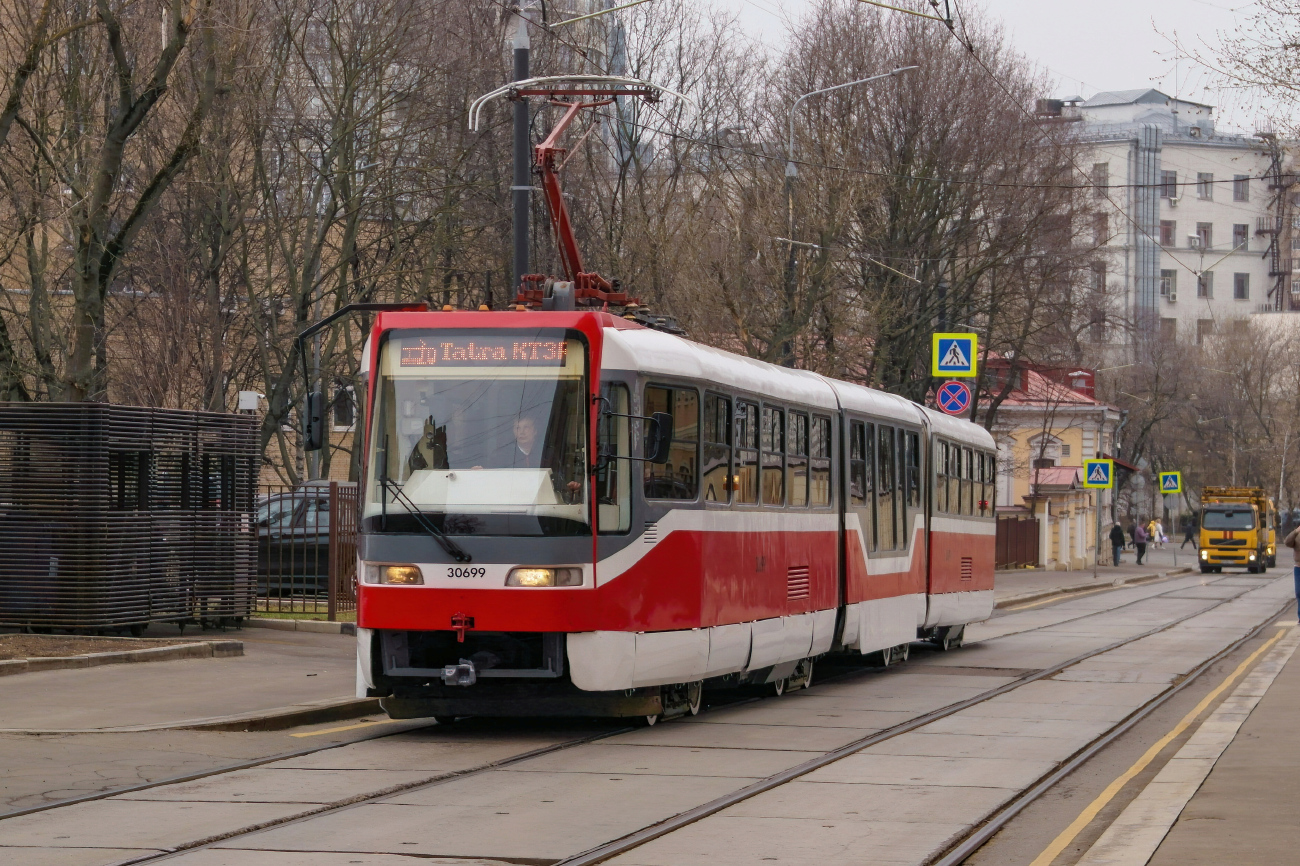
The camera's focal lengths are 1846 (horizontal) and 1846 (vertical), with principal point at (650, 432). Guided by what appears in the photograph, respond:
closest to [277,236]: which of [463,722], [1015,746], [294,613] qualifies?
[294,613]

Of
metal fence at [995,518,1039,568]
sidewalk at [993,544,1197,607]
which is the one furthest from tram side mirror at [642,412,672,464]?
metal fence at [995,518,1039,568]

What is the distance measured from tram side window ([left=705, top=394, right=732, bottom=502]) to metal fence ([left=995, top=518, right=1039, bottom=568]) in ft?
133

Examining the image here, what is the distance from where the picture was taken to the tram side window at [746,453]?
1488 cm

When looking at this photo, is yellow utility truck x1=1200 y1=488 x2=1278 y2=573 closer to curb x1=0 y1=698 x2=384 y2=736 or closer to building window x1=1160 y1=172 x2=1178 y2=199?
building window x1=1160 y1=172 x2=1178 y2=199

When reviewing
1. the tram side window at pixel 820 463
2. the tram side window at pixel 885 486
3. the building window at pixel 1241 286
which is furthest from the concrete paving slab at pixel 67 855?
the building window at pixel 1241 286

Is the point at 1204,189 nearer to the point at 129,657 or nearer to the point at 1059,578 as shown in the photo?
the point at 1059,578

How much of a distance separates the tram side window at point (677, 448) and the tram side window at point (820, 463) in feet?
10.4

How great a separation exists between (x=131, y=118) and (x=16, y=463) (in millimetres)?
3929

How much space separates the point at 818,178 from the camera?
110ft

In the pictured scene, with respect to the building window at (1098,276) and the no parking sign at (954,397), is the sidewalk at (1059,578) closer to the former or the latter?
the no parking sign at (954,397)

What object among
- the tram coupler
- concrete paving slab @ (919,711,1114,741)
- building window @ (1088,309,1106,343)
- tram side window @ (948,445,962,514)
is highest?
building window @ (1088,309,1106,343)

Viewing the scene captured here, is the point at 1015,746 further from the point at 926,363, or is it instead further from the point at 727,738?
the point at 926,363

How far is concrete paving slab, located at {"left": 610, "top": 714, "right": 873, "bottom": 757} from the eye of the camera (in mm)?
12789

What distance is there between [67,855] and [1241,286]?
123 m
